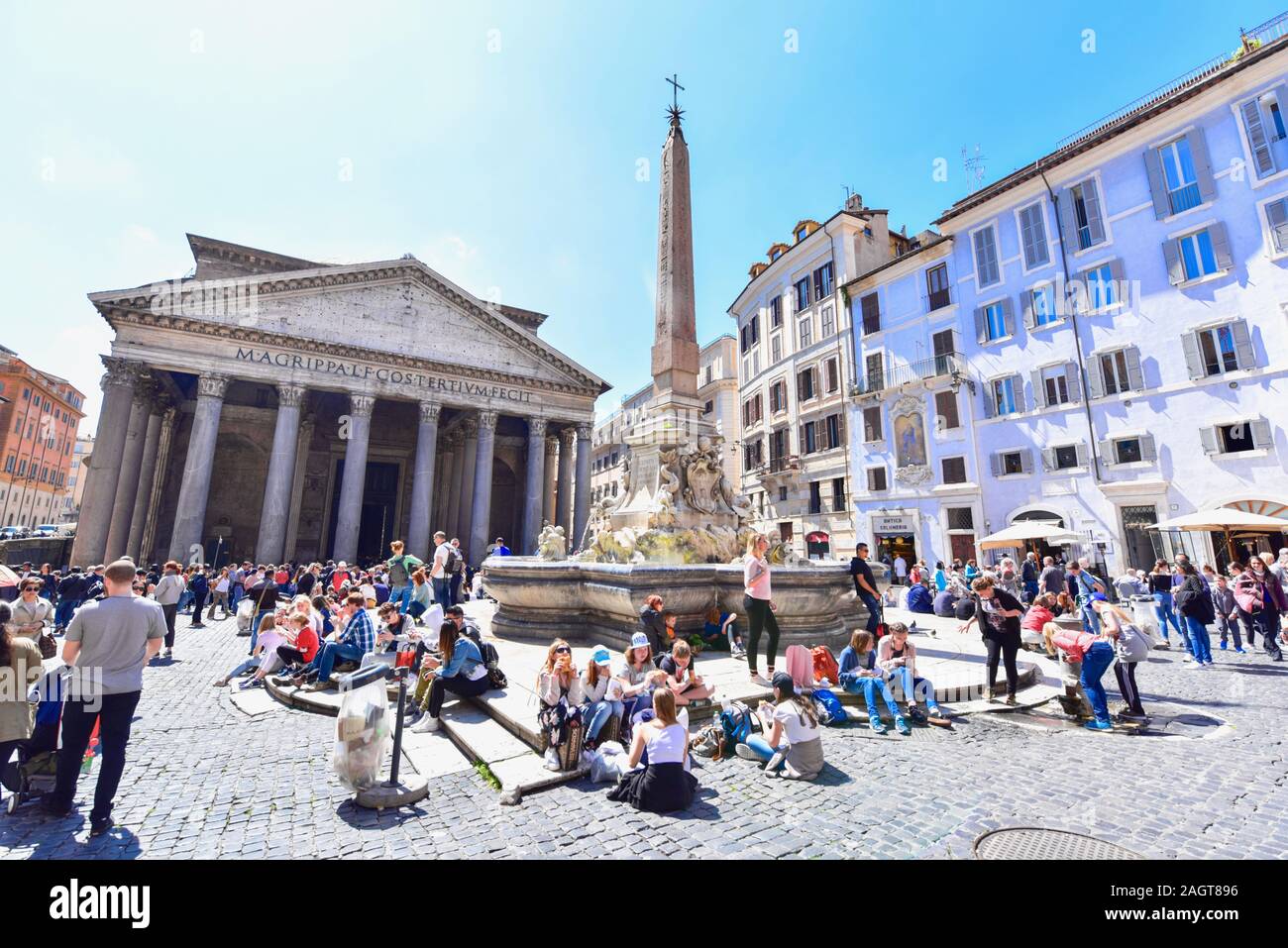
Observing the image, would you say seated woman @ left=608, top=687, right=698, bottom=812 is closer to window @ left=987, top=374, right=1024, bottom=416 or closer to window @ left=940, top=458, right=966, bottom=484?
window @ left=940, top=458, right=966, bottom=484

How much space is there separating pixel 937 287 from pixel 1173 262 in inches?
298

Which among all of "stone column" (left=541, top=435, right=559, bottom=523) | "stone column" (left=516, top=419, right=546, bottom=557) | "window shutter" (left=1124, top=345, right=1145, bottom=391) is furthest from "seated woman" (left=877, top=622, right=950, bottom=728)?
"stone column" (left=541, top=435, right=559, bottom=523)

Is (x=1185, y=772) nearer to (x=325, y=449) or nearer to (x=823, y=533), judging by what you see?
(x=823, y=533)

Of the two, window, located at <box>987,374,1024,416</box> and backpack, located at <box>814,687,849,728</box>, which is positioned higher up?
window, located at <box>987,374,1024,416</box>

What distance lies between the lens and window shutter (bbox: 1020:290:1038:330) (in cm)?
2019

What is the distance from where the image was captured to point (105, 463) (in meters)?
20.0

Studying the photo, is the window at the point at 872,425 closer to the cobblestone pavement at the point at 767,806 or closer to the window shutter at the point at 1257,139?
the window shutter at the point at 1257,139

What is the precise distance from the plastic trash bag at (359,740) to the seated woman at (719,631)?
14.9 feet

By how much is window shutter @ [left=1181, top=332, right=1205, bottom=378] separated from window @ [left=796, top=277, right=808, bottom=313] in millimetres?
15169

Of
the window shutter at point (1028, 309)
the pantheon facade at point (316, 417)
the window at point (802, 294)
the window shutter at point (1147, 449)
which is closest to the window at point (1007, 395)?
the window shutter at point (1028, 309)

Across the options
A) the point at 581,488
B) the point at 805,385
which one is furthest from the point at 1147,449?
the point at 581,488

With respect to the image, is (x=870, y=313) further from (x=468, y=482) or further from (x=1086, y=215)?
(x=468, y=482)

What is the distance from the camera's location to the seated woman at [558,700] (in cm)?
409
